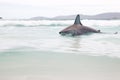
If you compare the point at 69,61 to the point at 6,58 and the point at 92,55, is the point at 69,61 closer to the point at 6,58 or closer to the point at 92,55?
the point at 92,55

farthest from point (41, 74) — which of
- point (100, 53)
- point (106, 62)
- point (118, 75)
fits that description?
point (100, 53)

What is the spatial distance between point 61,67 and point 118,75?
1221 mm

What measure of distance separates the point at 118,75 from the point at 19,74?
186cm

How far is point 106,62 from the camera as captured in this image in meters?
6.12

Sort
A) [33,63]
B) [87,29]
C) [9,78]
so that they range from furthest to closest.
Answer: [87,29] < [33,63] < [9,78]

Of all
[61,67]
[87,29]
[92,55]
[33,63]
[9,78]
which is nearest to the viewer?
[9,78]

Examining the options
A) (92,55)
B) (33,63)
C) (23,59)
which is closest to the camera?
(33,63)

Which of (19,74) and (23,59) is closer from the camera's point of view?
(19,74)

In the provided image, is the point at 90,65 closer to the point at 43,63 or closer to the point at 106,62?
the point at 106,62

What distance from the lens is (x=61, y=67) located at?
18.1 feet

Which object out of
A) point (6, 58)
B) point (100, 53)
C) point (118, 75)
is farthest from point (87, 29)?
point (118, 75)

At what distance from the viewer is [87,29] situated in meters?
15.9

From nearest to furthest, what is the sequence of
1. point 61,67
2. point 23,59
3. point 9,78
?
→ 1. point 9,78
2. point 61,67
3. point 23,59

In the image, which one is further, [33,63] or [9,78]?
[33,63]
